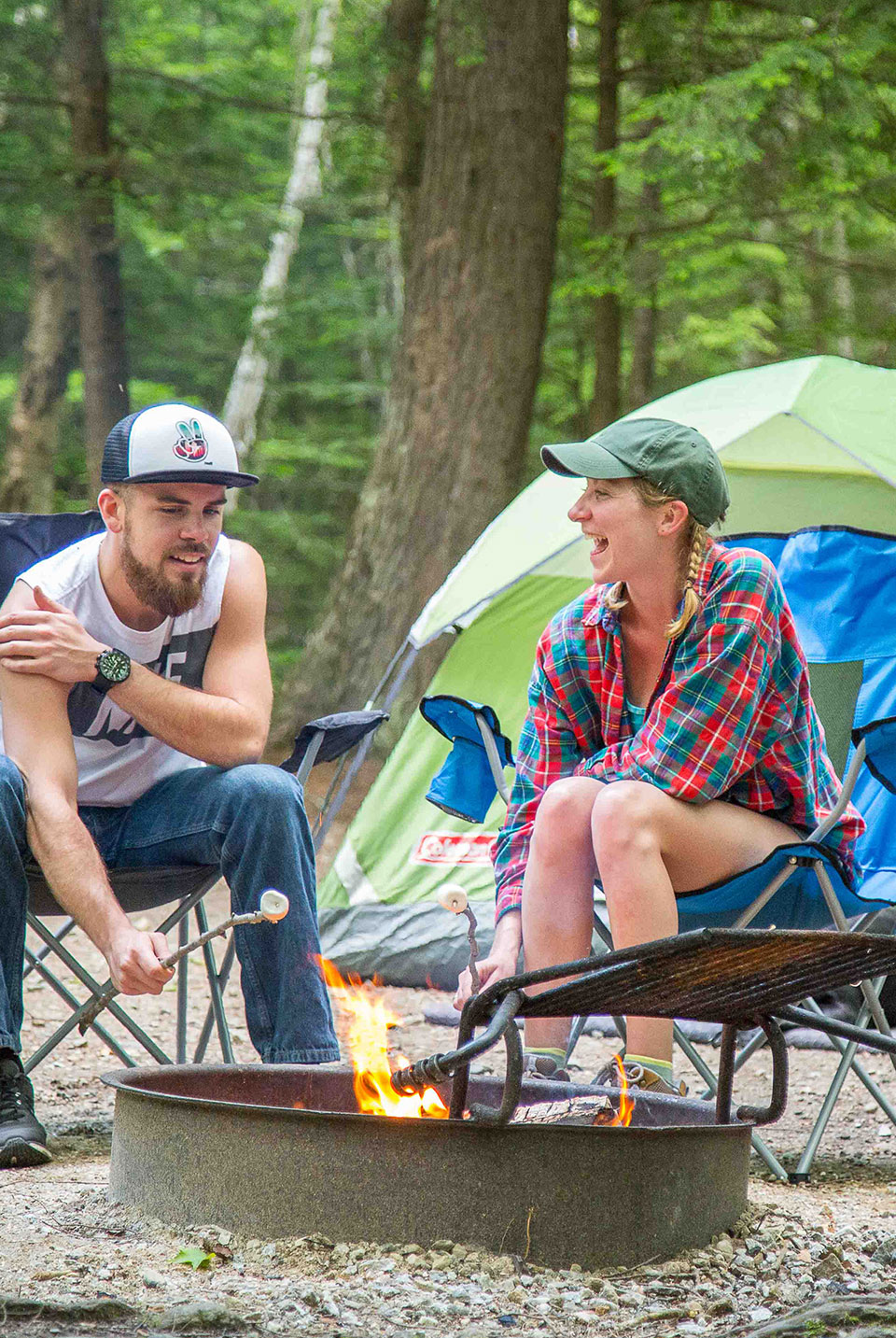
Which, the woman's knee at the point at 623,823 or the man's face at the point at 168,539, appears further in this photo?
the man's face at the point at 168,539

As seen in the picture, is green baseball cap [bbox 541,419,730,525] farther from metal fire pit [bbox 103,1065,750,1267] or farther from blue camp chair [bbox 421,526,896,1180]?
metal fire pit [bbox 103,1065,750,1267]

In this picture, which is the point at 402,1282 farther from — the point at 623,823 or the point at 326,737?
the point at 326,737

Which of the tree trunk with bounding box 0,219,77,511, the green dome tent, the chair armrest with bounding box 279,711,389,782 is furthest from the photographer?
the tree trunk with bounding box 0,219,77,511

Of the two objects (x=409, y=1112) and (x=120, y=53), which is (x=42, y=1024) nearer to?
(x=409, y=1112)

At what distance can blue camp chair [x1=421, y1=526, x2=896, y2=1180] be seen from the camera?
94.7 inches

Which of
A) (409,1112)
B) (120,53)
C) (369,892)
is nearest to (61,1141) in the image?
(409,1112)

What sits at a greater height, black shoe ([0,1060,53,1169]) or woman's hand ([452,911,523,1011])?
woman's hand ([452,911,523,1011])

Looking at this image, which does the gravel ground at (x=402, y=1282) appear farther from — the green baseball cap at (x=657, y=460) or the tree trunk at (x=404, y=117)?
the tree trunk at (x=404, y=117)

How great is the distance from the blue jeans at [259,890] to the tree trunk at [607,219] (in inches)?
214

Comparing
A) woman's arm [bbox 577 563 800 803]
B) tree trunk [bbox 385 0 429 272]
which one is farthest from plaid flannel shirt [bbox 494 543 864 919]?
tree trunk [bbox 385 0 429 272]

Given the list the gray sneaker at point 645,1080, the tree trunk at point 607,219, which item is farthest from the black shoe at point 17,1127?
the tree trunk at point 607,219

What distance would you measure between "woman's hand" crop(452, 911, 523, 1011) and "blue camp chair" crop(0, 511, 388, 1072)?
0.49 metres

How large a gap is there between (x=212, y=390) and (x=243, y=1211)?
12.2 meters

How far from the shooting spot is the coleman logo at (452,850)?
A: 414 cm
